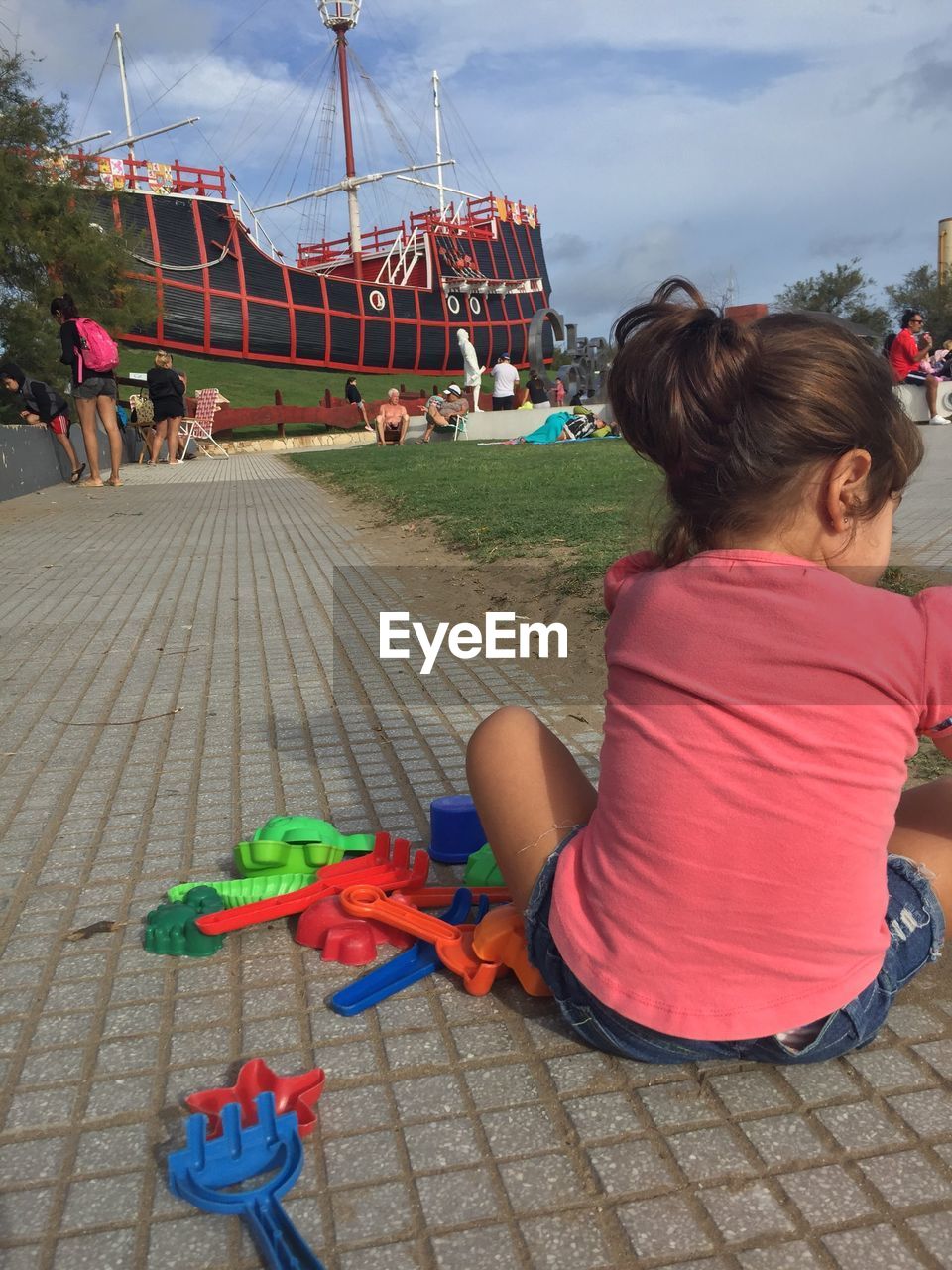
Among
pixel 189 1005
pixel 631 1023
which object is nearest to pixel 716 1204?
pixel 631 1023

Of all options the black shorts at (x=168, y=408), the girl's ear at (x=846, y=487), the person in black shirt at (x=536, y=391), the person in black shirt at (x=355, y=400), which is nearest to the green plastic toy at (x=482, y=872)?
the girl's ear at (x=846, y=487)

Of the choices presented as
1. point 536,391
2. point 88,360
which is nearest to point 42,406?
point 88,360

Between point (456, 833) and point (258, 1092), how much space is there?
1.02m

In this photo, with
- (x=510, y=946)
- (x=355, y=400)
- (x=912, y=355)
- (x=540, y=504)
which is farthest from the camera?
(x=355, y=400)

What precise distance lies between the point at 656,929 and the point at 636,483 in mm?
8350

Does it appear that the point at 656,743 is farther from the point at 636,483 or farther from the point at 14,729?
the point at 636,483

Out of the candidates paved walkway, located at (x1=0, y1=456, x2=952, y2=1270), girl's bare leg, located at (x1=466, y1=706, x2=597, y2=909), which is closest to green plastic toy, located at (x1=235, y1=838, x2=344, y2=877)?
paved walkway, located at (x1=0, y1=456, x2=952, y2=1270)

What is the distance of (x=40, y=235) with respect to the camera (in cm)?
Answer: 1580

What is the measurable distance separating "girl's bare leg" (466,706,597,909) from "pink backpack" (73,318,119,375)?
10509mm

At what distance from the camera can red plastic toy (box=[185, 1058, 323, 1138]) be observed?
5.47 ft

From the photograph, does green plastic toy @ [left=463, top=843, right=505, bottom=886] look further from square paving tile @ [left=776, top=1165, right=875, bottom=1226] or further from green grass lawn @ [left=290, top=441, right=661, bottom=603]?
square paving tile @ [left=776, top=1165, right=875, bottom=1226]

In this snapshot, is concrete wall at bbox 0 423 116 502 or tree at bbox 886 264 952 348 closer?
concrete wall at bbox 0 423 116 502

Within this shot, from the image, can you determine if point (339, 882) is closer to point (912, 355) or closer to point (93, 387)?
point (93, 387)

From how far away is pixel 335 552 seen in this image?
804cm
